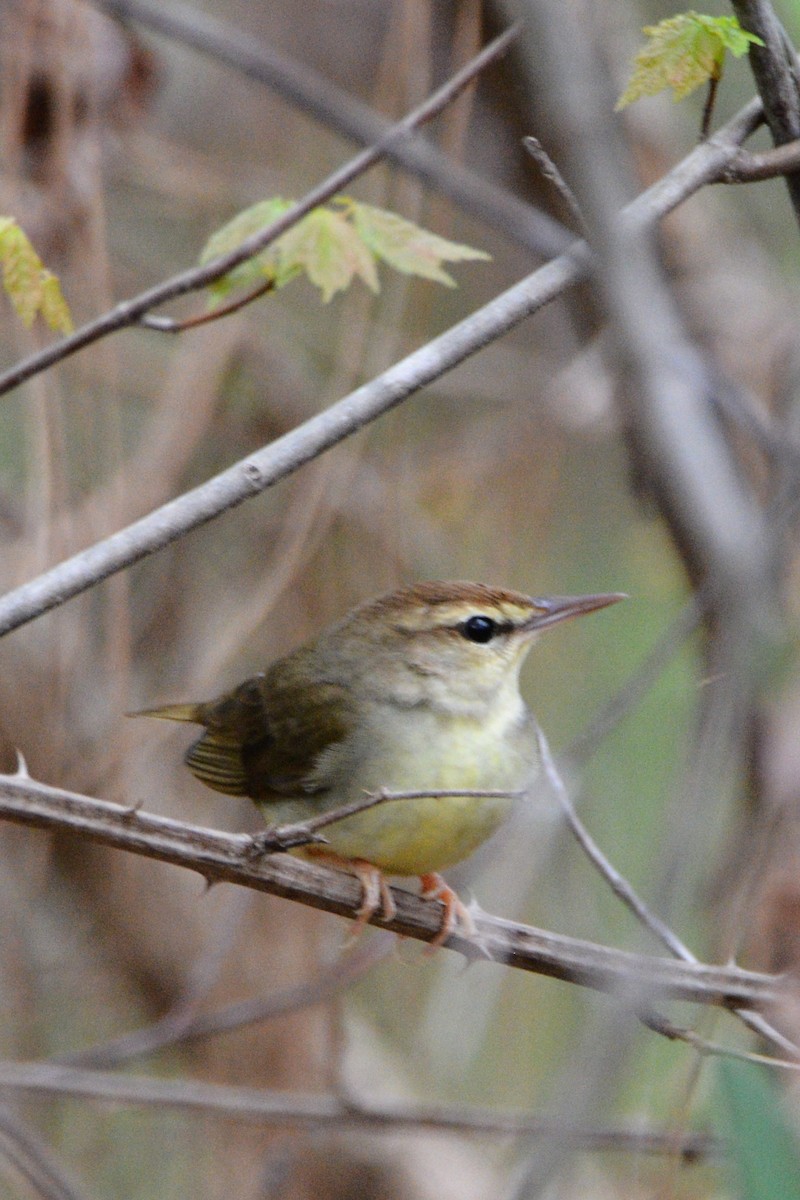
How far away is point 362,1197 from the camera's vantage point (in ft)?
16.3

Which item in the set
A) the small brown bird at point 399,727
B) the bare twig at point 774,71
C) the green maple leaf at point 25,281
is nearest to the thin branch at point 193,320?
the green maple leaf at point 25,281

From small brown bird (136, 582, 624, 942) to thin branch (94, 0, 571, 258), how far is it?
4.25ft

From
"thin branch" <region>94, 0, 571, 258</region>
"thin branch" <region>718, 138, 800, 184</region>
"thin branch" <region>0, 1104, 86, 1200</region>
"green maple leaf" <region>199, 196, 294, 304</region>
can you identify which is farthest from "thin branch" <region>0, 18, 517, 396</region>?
"thin branch" <region>0, 1104, 86, 1200</region>

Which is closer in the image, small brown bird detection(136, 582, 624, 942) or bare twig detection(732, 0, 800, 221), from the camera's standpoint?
bare twig detection(732, 0, 800, 221)

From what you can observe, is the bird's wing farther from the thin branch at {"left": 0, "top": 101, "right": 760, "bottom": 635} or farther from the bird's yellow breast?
the thin branch at {"left": 0, "top": 101, "right": 760, "bottom": 635}

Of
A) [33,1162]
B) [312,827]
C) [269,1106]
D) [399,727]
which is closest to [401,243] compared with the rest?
[399,727]

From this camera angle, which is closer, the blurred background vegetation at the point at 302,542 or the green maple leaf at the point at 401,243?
the green maple leaf at the point at 401,243

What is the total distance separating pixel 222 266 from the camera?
301cm

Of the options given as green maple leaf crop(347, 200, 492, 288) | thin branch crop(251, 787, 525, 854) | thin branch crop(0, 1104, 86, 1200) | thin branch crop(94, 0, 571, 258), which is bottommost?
thin branch crop(0, 1104, 86, 1200)

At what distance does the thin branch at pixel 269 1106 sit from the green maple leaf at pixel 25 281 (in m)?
2.20

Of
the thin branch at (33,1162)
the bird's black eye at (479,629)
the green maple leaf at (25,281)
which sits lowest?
the thin branch at (33,1162)

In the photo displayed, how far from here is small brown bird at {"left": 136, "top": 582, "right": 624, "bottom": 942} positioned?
121 inches

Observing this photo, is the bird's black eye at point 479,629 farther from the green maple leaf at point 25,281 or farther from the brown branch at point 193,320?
the green maple leaf at point 25,281

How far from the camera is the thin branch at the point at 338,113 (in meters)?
4.11
